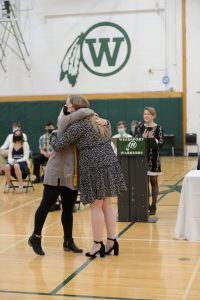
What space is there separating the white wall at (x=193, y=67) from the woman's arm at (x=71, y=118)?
15.2m

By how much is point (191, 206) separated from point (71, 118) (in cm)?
175

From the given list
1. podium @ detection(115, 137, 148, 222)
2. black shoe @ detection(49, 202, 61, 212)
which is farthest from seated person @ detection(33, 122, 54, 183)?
podium @ detection(115, 137, 148, 222)

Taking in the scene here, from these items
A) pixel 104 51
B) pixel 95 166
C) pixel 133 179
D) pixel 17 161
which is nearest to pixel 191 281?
pixel 95 166

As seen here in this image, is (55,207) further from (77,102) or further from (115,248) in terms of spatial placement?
(77,102)

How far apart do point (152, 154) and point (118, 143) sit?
633mm

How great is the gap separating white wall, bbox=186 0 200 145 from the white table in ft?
46.8

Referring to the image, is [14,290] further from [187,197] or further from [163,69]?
[163,69]

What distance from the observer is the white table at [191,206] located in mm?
5934

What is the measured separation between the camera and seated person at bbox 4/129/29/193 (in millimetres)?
10844

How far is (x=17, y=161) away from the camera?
428 inches

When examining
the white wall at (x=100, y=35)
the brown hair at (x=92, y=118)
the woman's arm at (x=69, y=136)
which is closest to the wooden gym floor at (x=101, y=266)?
the woman's arm at (x=69, y=136)

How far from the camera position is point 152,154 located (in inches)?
298

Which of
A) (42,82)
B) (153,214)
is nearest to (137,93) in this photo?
(42,82)

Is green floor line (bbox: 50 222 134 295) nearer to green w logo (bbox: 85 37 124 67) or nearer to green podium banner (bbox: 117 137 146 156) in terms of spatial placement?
green podium banner (bbox: 117 137 146 156)
